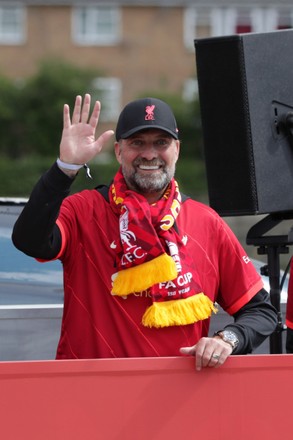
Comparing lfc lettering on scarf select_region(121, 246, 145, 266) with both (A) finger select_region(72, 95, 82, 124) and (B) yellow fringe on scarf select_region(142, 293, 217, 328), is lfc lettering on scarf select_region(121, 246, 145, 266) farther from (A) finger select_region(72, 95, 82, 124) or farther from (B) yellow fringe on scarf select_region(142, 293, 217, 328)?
(A) finger select_region(72, 95, 82, 124)

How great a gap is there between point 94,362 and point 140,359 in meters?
0.14

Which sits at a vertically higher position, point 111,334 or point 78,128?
point 78,128

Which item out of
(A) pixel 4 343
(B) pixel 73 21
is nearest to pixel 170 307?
(A) pixel 4 343

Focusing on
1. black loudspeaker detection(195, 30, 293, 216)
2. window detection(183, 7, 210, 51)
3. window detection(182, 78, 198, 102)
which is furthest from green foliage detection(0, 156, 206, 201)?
black loudspeaker detection(195, 30, 293, 216)

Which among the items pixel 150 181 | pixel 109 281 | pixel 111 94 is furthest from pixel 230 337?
pixel 111 94

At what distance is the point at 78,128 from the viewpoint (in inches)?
138

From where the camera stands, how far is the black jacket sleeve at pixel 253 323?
356cm

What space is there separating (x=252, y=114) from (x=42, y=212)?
48.2 inches

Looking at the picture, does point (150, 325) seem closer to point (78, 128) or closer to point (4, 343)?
point (78, 128)

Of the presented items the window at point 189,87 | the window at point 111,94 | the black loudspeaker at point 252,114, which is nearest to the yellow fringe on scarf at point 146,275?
the black loudspeaker at point 252,114

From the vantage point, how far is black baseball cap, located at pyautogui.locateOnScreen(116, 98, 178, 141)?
12.1 ft

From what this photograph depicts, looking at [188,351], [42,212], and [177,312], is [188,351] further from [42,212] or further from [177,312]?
[42,212]

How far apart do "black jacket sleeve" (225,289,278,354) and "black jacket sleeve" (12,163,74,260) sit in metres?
0.67

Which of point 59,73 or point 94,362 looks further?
point 59,73
